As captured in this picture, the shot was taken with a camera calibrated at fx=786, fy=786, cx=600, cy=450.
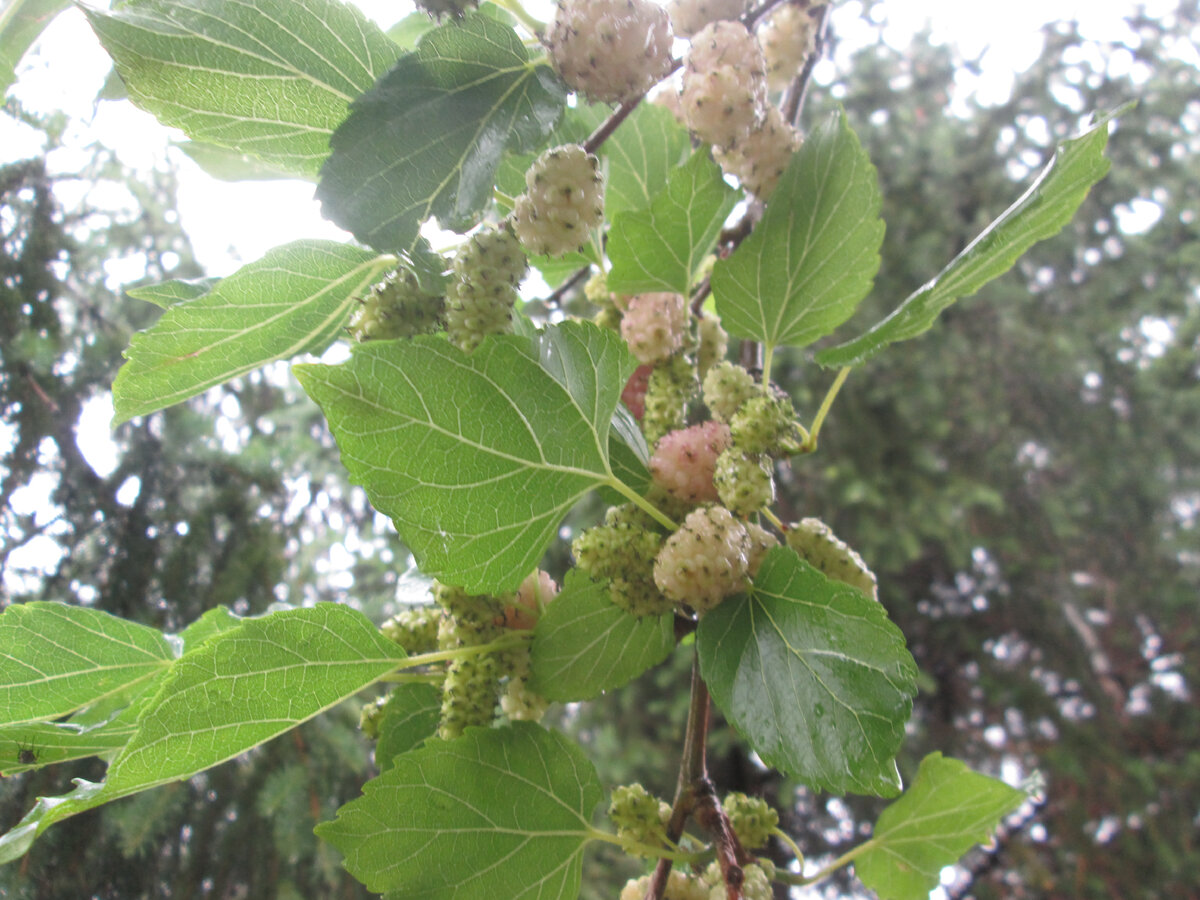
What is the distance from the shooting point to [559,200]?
0.44 meters

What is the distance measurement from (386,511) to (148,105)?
0.83 feet

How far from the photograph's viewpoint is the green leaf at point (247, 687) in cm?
45

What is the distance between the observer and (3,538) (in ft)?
3.87

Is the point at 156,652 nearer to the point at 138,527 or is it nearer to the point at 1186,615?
the point at 138,527

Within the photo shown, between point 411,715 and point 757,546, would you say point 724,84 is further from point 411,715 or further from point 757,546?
point 411,715

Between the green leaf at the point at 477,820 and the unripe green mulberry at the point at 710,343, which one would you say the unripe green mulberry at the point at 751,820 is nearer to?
the green leaf at the point at 477,820

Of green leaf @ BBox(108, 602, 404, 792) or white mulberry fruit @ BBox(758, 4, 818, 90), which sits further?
white mulberry fruit @ BBox(758, 4, 818, 90)

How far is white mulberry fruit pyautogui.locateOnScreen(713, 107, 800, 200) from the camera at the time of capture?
56cm

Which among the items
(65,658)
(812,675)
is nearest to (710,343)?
(812,675)

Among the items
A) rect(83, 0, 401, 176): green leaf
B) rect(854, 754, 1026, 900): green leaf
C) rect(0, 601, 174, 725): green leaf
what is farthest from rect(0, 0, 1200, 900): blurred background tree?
rect(83, 0, 401, 176): green leaf

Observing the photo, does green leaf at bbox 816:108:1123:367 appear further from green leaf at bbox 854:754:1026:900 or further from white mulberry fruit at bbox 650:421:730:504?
green leaf at bbox 854:754:1026:900

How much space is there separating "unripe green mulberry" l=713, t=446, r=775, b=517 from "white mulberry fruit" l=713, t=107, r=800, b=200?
0.67 feet

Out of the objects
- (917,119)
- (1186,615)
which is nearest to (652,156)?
(917,119)


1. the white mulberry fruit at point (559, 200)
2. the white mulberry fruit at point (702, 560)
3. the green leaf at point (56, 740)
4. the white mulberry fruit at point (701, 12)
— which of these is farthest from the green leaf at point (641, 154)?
the green leaf at point (56, 740)
